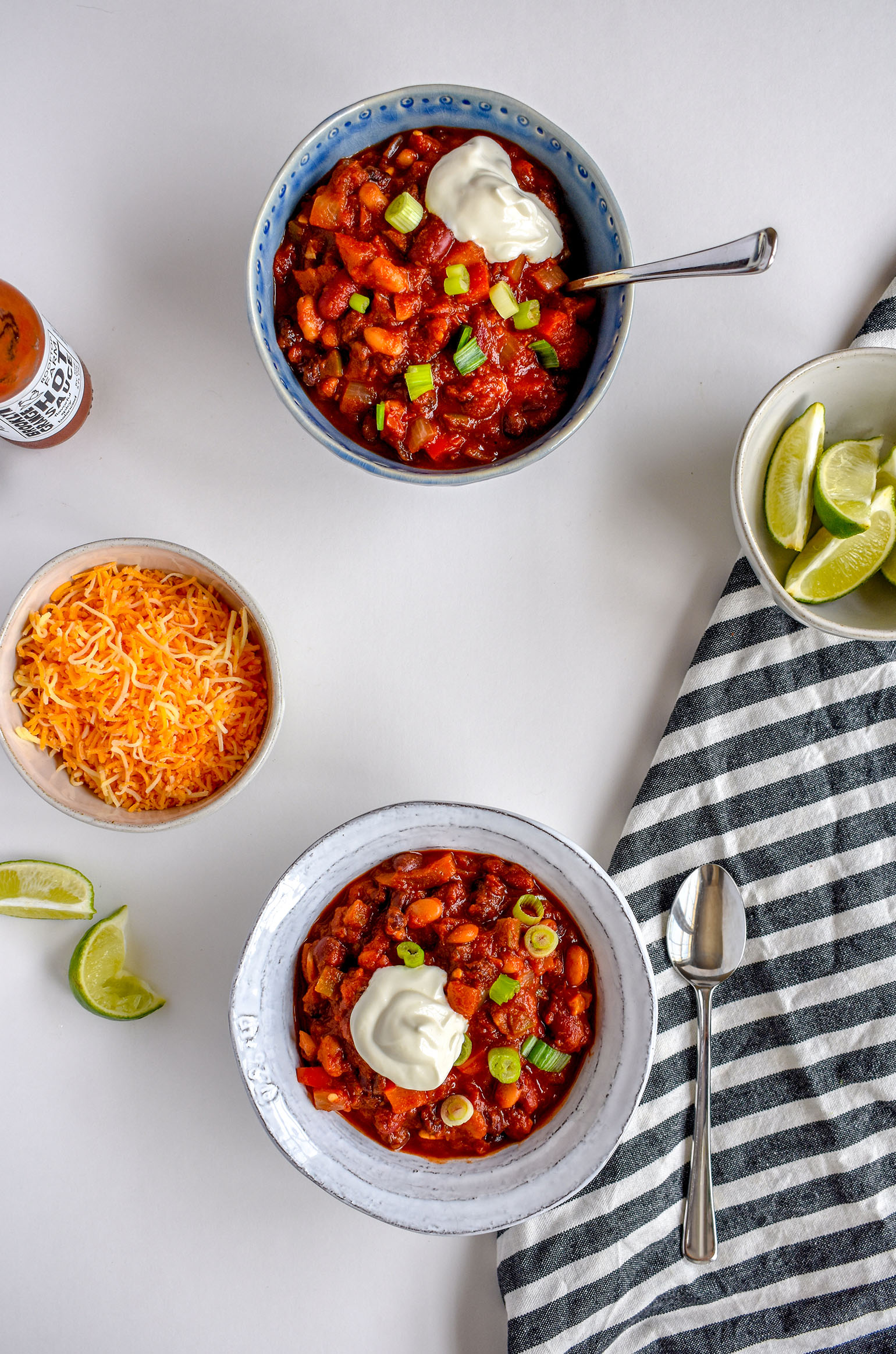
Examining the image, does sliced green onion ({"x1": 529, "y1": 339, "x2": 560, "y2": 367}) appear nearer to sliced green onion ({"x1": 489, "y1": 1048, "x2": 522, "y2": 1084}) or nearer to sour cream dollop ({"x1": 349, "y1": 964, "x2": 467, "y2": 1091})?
sour cream dollop ({"x1": 349, "y1": 964, "x2": 467, "y2": 1091})

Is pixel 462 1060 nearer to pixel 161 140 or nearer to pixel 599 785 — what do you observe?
pixel 599 785

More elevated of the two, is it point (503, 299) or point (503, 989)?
point (503, 299)

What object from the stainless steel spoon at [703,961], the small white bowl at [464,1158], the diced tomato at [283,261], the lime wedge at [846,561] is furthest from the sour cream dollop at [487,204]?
the stainless steel spoon at [703,961]

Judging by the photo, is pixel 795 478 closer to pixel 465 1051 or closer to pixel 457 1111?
pixel 465 1051

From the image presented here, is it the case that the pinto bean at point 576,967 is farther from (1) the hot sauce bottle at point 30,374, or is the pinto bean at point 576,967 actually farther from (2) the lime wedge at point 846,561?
(1) the hot sauce bottle at point 30,374

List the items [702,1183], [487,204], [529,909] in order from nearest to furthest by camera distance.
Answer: [487,204]
[529,909]
[702,1183]

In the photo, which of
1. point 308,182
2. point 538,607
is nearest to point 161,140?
point 308,182

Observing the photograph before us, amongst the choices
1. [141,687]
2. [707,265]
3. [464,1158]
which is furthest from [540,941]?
[707,265]
